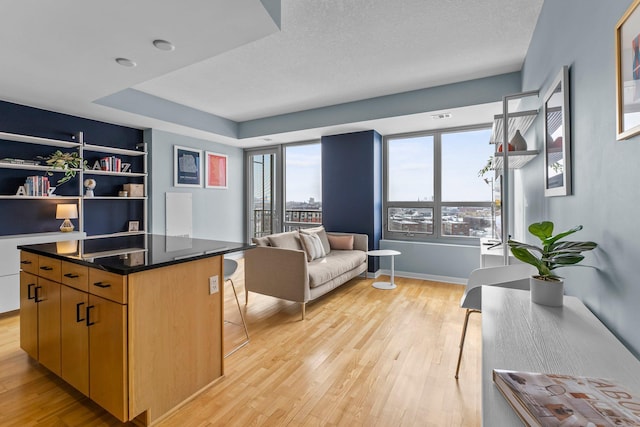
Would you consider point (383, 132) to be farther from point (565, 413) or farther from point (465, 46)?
point (565, 413)

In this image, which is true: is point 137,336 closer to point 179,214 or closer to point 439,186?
point 179,214

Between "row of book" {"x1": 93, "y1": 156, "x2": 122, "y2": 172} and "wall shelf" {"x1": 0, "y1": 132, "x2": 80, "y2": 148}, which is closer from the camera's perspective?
"wall shelf" {"x1": 0, "y1": 132, "x2": 80, "y2": 148}

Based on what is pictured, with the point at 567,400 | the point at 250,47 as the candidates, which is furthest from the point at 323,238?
the point at 567,400

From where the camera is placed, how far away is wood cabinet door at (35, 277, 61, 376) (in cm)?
199

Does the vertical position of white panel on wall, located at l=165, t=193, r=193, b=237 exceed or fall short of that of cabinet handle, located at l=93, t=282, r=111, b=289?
it exceeds it

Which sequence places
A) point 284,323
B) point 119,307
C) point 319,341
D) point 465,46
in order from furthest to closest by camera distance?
point 284,323, point 465,46, point 319,341, point 119,307

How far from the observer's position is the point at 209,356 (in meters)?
2.01

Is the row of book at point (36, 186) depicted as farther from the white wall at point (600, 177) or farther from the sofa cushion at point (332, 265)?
the white wall at point (600, 177)

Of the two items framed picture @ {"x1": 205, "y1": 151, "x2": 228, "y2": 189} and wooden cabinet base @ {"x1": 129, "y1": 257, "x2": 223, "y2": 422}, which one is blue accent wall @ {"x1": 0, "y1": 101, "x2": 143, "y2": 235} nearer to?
framed picture @ {"x1": 205, "y1": 151, "x2": 228, "y2": 189}

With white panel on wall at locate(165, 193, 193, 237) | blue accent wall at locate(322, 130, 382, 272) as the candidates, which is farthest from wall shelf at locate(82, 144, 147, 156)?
blue accent wall at locate(322, 130, 382, 272)

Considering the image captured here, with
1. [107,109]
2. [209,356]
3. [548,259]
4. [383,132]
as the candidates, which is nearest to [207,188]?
[107,109]

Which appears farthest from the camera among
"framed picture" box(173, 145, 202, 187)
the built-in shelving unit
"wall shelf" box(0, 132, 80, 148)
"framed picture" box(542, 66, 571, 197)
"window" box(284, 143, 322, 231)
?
"window" box(284, 143, 322, 231)

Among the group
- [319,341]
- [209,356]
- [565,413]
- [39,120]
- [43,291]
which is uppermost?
[39,120]

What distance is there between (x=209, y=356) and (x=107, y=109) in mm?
3465
